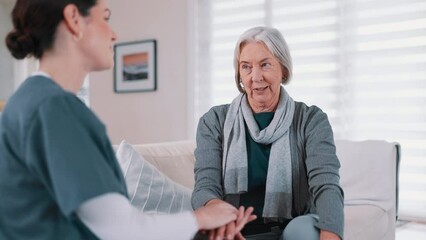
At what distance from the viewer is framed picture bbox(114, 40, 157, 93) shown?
4438 mm

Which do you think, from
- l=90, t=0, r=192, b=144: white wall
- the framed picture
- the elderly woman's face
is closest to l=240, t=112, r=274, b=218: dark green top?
the elderly woman's face

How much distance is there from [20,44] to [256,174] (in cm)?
98

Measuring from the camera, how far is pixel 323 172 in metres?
1.53

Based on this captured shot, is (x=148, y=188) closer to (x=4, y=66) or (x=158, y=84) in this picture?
(x=158, y=84)

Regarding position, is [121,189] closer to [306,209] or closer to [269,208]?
[269,208]

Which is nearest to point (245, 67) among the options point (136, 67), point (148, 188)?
point (148, 188)

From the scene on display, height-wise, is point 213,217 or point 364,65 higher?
point 364,65

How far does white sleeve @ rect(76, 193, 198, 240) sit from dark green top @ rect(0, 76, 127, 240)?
0.07ft

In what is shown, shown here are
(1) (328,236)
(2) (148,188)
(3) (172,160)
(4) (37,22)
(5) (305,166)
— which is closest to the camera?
(4) (37,22)

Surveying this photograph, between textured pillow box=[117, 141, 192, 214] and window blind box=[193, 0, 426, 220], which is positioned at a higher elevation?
window blind box=[193, 0, 426, 220]

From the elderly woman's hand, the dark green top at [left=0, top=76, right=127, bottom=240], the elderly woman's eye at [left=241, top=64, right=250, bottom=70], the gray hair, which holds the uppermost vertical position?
the gray hair

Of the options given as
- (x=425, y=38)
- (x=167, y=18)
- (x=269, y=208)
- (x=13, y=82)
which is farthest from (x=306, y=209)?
(x=13, y=82)

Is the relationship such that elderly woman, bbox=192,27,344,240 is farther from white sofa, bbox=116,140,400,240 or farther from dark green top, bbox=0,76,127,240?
dark green top, bbox=0,76,127,240

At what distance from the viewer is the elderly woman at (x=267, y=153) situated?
1562 millimetres
